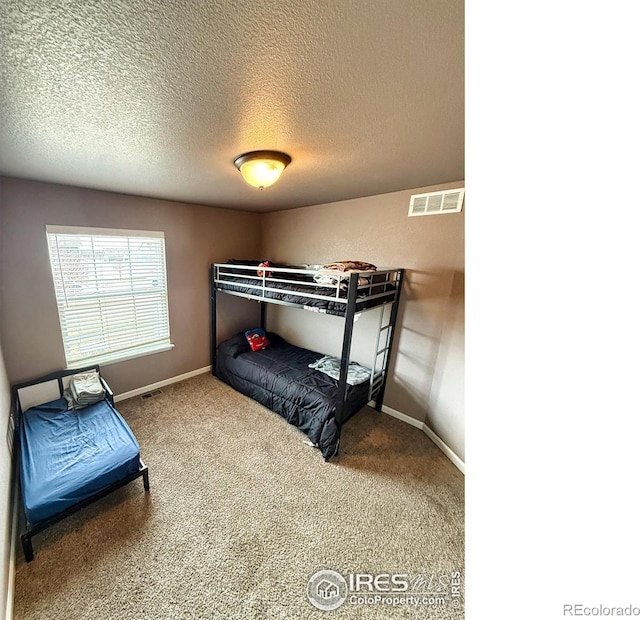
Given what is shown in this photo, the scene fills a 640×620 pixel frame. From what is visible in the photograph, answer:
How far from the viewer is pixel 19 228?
7.14 feet

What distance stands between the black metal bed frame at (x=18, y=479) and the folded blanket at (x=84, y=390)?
51 mm

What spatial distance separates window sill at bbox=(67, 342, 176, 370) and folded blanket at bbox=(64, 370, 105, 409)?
0.46ft

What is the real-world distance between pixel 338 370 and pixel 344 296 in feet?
3.57

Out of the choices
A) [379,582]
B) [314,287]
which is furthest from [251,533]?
[314,287]

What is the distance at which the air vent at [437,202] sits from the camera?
223 centimetres

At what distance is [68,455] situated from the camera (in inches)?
72.2

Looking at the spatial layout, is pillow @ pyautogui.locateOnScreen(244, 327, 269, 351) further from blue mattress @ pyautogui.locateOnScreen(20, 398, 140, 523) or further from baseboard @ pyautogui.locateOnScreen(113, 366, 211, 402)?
blue mattress @ pyautogui.locateOnScreen(20, 398, 140, 523)

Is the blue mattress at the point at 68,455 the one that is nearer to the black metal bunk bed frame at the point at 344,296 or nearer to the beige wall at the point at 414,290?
the black metal bunk bed frame at the point at 344,296

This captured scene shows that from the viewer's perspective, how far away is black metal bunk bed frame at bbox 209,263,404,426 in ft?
7.15

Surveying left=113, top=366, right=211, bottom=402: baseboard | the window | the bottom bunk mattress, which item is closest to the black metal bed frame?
the window
